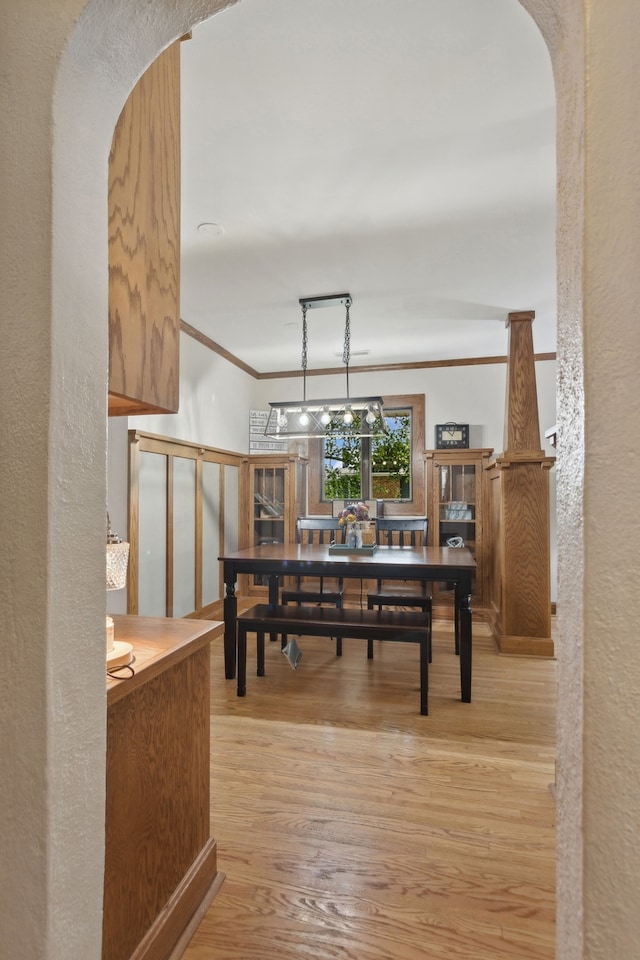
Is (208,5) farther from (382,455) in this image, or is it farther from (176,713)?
(382,455)

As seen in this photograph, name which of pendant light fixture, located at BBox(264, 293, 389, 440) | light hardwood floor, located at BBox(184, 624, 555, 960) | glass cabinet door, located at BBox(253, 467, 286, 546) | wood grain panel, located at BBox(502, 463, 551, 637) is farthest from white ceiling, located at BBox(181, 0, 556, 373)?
light hardwood floor, located at BBox(184, 624, 555, 960)

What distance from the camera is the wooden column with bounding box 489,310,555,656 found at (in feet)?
13.1

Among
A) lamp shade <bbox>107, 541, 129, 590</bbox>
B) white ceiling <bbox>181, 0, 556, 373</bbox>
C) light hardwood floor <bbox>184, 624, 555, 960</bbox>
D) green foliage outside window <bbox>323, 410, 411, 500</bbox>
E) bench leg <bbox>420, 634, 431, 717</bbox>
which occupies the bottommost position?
light hardwood floor <bbox>184, 624, 555, 960</bbox>

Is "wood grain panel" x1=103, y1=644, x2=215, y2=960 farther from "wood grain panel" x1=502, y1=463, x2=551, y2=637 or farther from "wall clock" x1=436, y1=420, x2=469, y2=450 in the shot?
"wall clock" x1=436, y1=420, x2=469, y2=450

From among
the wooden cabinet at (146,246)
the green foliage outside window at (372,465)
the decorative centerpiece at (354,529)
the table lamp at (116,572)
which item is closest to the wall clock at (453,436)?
the green foliage outside window at (372,465)

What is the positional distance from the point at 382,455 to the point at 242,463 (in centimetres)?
157

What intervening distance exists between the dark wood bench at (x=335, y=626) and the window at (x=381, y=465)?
2535 mm

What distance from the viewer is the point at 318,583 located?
15.9ft

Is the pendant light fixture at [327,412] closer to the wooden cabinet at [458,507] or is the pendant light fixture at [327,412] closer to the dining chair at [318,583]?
the dining chair at [318,583]

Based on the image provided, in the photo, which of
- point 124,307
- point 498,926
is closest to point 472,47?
point 124,307

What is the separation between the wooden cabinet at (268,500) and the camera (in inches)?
220

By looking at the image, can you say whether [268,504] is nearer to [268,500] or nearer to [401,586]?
[268,500]

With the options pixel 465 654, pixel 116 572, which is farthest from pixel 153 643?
pixel 465 654

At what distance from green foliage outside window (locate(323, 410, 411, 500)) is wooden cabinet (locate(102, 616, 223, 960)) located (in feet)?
14.1
